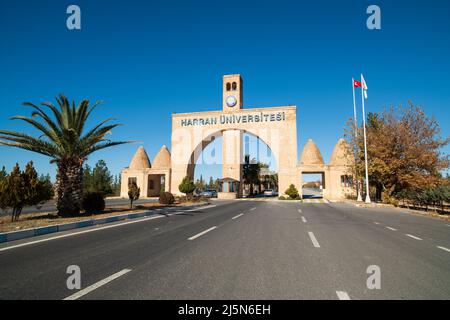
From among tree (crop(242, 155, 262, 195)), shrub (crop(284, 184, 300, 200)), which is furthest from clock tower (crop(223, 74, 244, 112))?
shrub (crop(284, 184, 300, 200))

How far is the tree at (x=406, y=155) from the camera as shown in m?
23.8

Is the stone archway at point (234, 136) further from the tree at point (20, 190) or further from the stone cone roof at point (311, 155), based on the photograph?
the tree at point (20, 190)

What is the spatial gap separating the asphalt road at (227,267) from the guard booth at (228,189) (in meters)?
33.2

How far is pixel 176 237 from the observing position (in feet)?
24.3

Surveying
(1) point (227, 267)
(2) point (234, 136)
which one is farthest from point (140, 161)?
(1) point (227, 267)

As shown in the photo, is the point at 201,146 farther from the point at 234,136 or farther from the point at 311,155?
the point at 311,155

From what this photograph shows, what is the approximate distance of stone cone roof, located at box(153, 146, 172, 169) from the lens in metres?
45.6

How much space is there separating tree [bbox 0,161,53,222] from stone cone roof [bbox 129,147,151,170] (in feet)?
111

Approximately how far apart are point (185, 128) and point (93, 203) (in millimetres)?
30657

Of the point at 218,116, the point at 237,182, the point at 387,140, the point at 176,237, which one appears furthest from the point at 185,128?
the point at 176,237

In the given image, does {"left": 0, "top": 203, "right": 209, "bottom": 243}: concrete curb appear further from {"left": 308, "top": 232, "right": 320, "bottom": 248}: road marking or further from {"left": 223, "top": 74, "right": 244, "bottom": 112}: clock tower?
{"left": 223, "top": 74, "right": 244, "bottom": 112}: clock tower

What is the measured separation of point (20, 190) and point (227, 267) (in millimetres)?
10079

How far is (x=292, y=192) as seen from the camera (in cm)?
3472

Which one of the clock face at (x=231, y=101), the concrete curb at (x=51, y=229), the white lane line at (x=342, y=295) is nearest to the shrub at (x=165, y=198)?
the concrete curb at (x=51, y=229)
